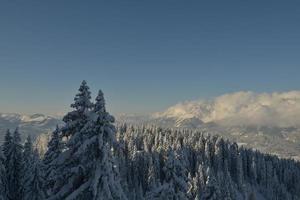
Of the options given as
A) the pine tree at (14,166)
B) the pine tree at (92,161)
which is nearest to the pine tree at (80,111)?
the pine tree at (92,161)

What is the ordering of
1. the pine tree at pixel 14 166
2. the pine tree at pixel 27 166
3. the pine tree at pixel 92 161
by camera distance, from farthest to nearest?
the pine tree at pixel 14 166
the pine tree at pixel 27 166
the pine tree at pixel 92 161

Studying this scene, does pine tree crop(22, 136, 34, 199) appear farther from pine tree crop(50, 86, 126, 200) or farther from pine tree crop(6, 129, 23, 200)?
pine tree crop(50, 86, 126, 200)

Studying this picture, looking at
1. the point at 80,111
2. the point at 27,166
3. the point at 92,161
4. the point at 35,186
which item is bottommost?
the point at 35,186

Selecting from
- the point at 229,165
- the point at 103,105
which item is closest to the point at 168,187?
the point at 103,105

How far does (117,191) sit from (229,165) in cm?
17663

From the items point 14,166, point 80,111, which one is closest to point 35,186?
point 14,166

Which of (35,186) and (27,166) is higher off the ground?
(27,166)

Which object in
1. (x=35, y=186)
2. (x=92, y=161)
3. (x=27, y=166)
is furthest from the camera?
(x=27, y=166)

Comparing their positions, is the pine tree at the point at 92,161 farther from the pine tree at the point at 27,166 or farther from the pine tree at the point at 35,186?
the pine tree at the point at 27,166

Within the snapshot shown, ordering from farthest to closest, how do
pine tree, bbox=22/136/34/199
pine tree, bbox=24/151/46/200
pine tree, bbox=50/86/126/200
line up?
pine tree, bbox=22/136/34/199 < pine tree, bbox=24/151/46/200 < pine tree, bbox=50/86/126/200

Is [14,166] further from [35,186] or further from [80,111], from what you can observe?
[80,111]

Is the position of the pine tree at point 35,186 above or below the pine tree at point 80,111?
below

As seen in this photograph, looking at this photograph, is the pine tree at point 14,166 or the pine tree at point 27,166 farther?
the pine tree at point 14,166

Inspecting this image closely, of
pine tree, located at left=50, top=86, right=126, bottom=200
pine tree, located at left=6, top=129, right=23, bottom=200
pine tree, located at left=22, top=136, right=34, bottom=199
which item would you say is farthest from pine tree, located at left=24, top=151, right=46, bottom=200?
pine tree, located at left=50, top=86, right=126, bottom=200
